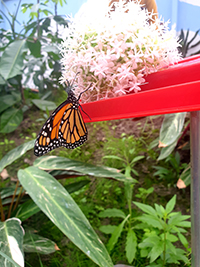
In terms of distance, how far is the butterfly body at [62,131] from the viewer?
46 cm

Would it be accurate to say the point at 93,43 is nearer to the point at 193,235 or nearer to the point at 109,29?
the point at 109,29

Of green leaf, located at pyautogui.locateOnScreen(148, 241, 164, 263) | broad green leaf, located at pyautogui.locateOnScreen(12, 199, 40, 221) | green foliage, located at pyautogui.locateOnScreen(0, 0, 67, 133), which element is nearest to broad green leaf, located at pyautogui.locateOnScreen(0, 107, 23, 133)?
green foliage, located at pyautogui.locateOnScreen(0, 0, 67, 133)

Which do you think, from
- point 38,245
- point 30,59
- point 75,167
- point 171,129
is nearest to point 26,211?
point 38,245

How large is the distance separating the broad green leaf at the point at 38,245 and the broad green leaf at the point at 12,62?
0.69 meters

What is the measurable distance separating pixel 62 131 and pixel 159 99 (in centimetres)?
29

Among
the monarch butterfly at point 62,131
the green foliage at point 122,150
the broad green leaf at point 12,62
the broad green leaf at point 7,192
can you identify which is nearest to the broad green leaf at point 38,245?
the broad green leaf at point 7,192

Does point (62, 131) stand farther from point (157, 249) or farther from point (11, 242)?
point (157, 249)

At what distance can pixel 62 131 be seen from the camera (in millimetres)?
494

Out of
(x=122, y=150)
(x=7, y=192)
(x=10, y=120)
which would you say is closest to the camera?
(x=7, y=192)

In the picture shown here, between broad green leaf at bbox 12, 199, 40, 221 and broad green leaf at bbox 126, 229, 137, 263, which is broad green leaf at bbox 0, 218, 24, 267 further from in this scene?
broad green leaf at bbox 126, 229, 137, 263

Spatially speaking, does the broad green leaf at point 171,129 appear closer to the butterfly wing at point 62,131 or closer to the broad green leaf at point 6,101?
the butterfly wing at point 62,131

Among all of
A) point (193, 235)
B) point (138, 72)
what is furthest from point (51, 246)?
point (138, 72)

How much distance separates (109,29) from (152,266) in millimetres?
728

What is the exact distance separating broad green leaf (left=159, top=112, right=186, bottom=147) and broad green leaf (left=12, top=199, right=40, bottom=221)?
516mm
